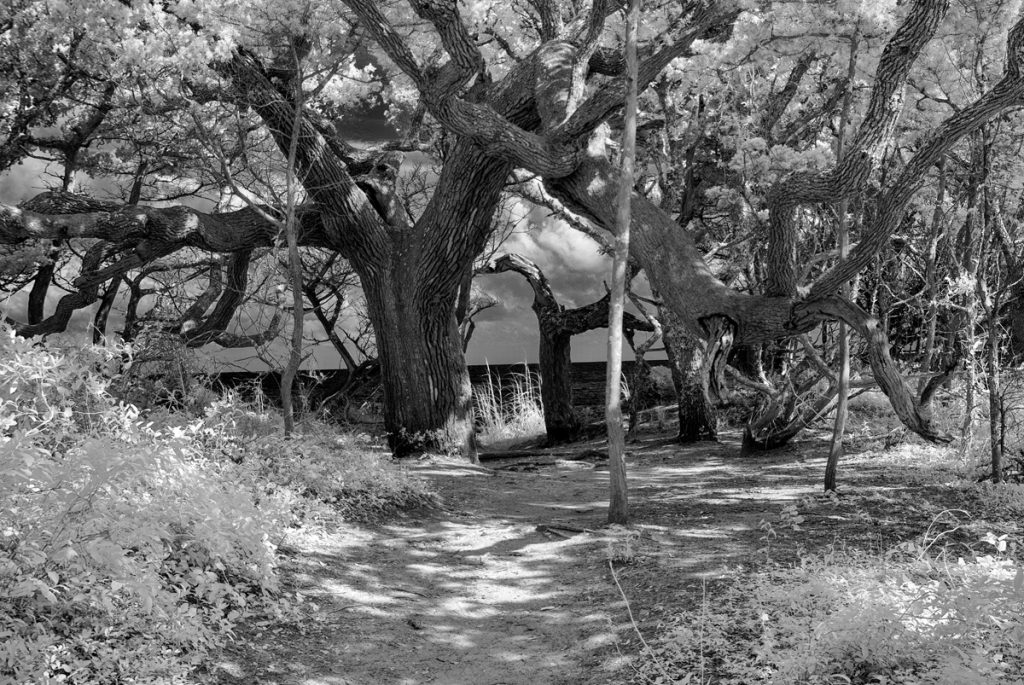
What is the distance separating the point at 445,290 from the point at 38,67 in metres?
5.48

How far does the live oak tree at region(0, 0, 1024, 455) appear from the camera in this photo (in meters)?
6.92

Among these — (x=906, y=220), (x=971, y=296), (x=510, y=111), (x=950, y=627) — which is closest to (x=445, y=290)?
(x=510, y=111)

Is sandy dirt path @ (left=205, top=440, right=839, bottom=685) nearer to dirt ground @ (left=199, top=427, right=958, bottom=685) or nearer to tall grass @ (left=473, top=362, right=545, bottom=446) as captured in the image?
dirt ground @ (left=199, top=427, right=958, bottom=685)

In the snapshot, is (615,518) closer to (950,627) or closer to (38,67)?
(950,627)

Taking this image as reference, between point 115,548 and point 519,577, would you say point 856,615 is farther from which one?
point 115,548

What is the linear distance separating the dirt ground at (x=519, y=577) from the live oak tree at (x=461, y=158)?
1.61m

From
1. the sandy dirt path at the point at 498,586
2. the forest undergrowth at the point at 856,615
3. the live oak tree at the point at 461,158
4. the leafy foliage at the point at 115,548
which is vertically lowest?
the sandy dirt path at the point at 498,586

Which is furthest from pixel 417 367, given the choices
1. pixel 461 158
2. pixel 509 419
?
pixel 509 419

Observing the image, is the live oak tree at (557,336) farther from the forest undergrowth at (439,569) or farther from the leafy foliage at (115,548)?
the leafy foliage at (115,548)

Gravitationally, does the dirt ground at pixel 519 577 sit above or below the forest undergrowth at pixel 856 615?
below

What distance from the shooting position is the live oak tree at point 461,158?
6.92 metres

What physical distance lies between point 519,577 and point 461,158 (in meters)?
5.70

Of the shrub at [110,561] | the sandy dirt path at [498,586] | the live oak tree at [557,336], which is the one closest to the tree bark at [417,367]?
the sandy dirt path at [498,586]

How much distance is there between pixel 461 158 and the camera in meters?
10.1
